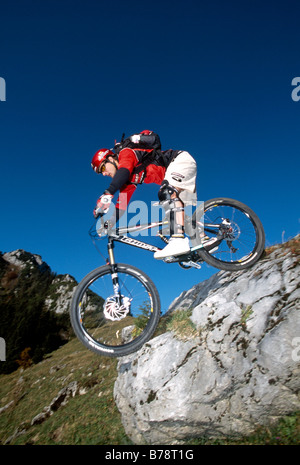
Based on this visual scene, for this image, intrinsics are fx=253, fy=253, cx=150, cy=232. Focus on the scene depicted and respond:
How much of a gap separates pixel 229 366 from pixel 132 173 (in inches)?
173

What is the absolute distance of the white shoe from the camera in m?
4.93

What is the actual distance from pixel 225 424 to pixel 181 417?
0.85 metres

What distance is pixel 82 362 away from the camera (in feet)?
40.6

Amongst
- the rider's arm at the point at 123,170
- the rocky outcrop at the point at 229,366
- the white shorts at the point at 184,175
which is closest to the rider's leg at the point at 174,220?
the white shorts at the point at 184,175

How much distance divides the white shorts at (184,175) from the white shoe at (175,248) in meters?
1.19

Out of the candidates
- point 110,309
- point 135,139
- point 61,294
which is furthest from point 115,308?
point 61,294

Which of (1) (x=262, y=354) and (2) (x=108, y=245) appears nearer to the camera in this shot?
(1) (x=262, y=354)

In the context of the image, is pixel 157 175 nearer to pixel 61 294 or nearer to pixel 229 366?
pixel 229 366

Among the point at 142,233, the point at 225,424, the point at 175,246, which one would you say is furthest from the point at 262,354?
the point at 142,233

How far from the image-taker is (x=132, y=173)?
5.58 m

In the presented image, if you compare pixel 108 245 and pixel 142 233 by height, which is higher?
pixel 142 233

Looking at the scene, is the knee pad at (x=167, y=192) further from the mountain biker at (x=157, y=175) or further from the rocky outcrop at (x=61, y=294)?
the rocky outcrop at (x=61, y=294)
